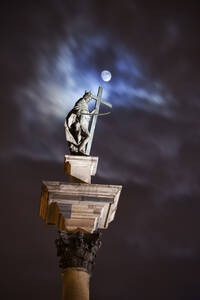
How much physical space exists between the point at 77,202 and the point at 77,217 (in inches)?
14.5

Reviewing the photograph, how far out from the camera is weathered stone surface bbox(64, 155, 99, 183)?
432 inches

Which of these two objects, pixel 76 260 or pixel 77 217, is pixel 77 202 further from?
pixel 76 260

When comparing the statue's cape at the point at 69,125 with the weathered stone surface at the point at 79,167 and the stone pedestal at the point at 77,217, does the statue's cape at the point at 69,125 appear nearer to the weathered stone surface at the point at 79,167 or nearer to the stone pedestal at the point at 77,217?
the weathered stone surface at the point at 79,167

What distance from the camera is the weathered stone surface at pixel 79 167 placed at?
11.0 m

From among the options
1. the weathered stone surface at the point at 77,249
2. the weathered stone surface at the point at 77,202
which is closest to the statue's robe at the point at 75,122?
the weathered stone surface at the point at 77,202

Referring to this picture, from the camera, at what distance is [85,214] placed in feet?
31.9

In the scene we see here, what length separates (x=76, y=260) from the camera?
29.6ft

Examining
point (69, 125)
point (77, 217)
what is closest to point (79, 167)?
point (69, 125)

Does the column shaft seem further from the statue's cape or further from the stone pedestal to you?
the statue's cape

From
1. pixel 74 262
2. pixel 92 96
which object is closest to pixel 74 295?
pixel 74 262

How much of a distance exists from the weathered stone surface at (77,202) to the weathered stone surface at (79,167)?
1.24 meters

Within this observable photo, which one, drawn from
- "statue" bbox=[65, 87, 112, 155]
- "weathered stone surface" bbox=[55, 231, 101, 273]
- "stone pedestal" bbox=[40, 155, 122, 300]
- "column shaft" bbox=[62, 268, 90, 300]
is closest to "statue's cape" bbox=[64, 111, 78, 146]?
"statue" bbox=[65, 87, 112, 155]

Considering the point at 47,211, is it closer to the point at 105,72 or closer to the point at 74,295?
the point at 74,295

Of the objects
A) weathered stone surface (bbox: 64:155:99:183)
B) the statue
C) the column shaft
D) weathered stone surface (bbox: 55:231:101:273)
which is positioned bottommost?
the column shaft
